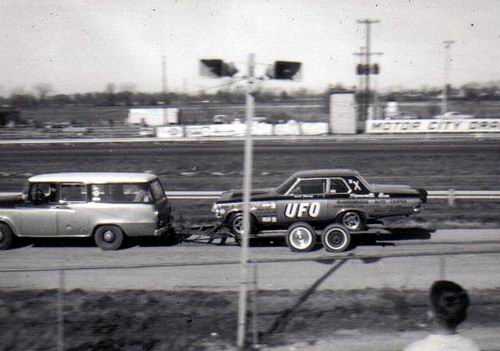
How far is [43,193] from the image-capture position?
1308 cm

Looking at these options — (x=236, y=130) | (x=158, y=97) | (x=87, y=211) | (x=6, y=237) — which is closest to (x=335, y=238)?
(x=87, y=211)

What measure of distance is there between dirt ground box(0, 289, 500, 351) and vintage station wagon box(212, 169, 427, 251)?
159 inches

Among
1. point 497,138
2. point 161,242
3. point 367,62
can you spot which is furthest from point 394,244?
point 367,62

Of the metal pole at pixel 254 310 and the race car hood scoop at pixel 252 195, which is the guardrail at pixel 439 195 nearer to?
the race car hood scoop at pixel 252 195

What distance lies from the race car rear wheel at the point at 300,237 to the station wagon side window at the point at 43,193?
5622 mm

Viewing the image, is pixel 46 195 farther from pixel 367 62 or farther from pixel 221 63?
pixel 367 62

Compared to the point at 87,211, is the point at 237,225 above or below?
below

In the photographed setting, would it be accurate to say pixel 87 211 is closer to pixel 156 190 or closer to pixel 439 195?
pixel 156 190

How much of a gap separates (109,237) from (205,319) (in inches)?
236

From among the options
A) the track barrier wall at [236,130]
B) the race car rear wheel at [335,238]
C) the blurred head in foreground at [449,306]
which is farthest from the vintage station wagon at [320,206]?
the track barrier wall at [236,130]

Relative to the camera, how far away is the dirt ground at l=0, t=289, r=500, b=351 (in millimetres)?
6805

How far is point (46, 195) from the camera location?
1305 centimetres

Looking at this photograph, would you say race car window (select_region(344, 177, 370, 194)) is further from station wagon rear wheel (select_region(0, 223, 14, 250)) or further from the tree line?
the tree line

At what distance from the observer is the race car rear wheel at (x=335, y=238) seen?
1227 centimetres
